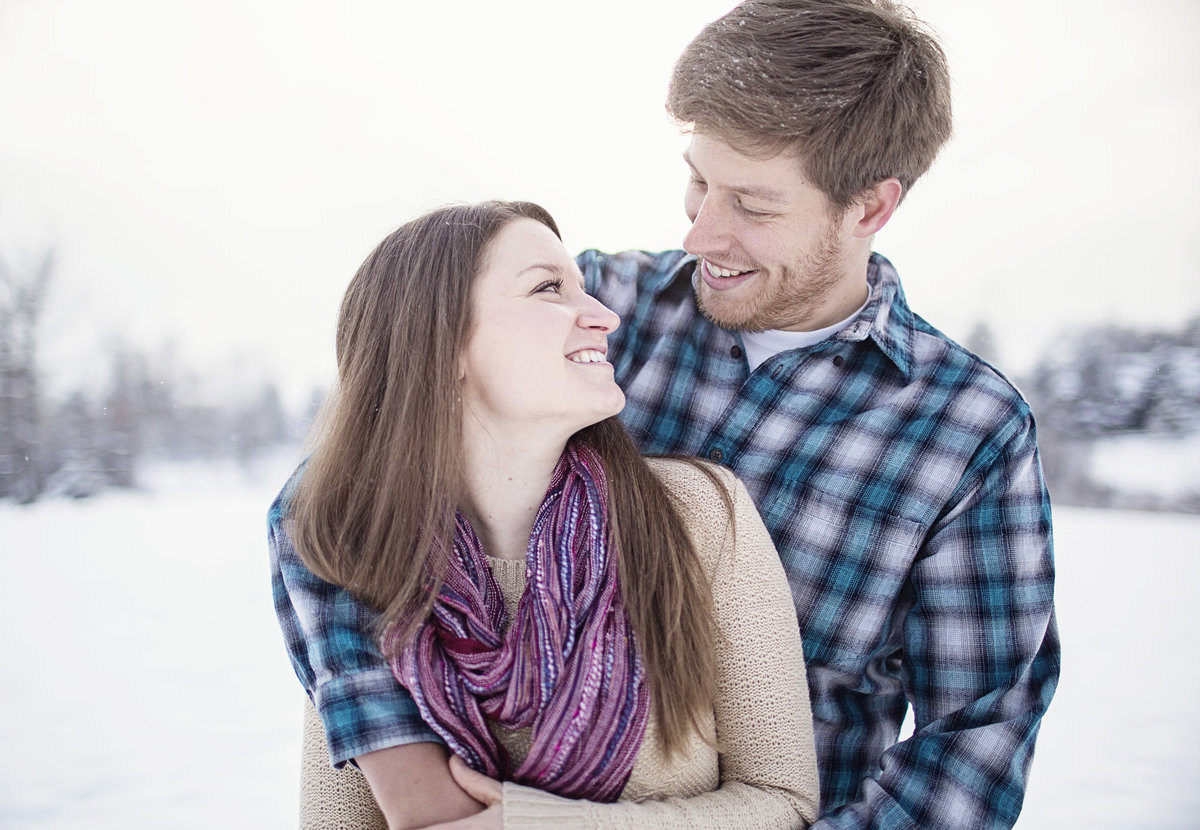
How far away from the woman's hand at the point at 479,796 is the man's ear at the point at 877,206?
1.23 metres

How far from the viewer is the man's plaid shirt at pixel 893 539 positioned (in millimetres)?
1390

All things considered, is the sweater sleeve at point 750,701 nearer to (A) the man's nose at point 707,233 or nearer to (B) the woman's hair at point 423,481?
(B) the woman's hair at point 423,481

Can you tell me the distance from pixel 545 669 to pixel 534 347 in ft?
1.52

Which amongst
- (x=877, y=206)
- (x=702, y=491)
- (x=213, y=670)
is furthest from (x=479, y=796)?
(x=213, y=670)

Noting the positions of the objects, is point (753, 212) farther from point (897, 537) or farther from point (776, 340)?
point (897, 537)

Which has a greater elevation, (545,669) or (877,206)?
(877,206)

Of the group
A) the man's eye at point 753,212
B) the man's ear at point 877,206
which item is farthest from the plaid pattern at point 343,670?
the man's ear at point 877,206

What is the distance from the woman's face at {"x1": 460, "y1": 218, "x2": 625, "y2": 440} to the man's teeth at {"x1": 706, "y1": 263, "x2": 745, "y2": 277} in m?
0.42

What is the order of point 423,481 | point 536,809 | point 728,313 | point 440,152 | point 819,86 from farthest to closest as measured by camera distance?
point 440,152 → point 728,313 → point 819,86 → point 423,481 → point 536,809

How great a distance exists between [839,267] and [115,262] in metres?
2.38

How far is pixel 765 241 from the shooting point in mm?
1624

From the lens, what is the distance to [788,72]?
5.10ft

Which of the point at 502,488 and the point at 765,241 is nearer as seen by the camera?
the point at 502,488

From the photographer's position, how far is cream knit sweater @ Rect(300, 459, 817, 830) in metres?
1.18
